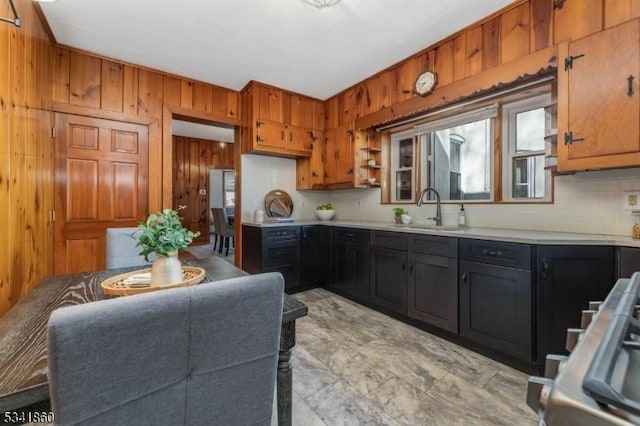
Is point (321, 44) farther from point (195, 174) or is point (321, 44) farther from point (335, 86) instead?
Answer: point (195, 174)

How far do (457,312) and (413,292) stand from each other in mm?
406

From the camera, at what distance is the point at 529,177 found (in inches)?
97.0

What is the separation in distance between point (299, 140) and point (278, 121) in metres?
0.38

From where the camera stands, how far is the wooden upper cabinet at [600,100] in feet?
5.34

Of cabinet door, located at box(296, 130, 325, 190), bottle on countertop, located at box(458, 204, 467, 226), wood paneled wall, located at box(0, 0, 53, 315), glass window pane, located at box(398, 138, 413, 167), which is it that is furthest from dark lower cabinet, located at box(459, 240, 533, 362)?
wood paneled wall, located at box(0, 0, 53, 315)

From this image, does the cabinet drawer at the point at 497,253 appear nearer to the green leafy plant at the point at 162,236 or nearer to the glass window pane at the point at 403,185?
the glass window pane at the point at 403,185

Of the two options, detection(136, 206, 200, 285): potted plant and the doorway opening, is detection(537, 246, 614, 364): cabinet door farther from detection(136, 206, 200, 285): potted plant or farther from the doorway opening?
the doorway opening

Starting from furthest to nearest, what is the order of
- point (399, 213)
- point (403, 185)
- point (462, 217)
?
point (403, 185)
point (399, 213)
point (462, 217)

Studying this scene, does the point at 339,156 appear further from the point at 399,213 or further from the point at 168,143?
the point at 168,143

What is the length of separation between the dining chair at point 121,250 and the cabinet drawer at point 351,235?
2.01 m

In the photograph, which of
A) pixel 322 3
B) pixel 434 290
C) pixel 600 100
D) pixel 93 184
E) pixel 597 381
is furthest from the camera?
pixel 93 184

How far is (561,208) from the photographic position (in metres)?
2.17

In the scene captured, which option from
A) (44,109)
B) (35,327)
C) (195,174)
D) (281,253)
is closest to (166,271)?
(35,327)

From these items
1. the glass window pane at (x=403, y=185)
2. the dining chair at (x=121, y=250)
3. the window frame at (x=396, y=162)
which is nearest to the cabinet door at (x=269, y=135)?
the window frame at (x=396, y=162)
